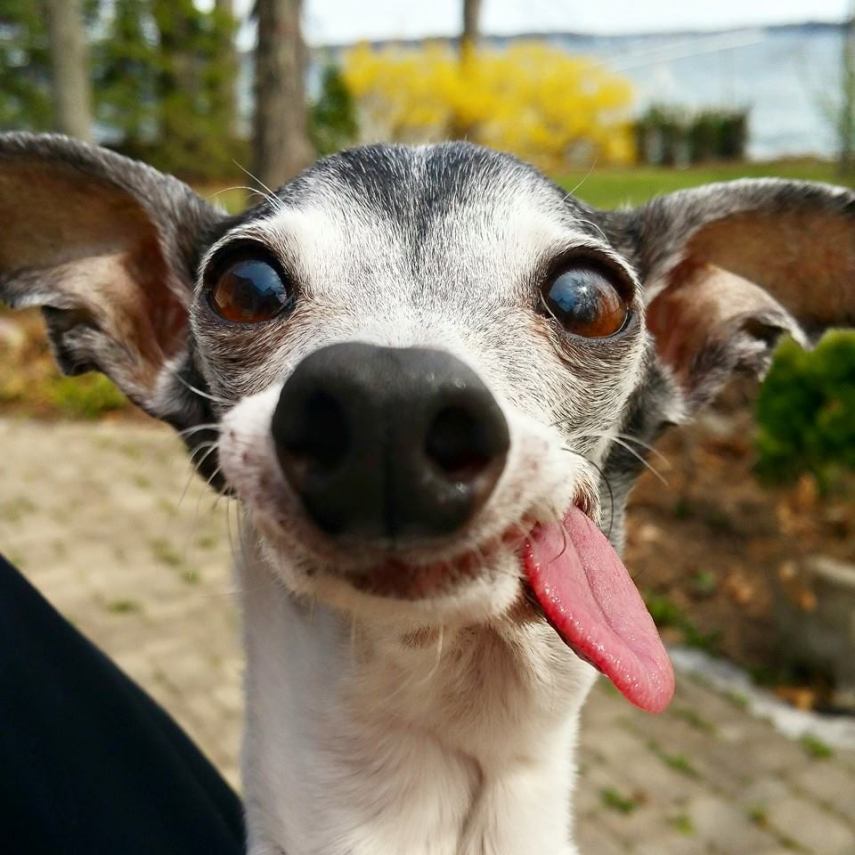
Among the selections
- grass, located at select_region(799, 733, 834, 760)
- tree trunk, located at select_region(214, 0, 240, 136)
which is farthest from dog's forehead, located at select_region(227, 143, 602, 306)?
tree trunk, located at select_region(214, 0, 240, 136)

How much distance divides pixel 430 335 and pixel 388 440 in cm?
30

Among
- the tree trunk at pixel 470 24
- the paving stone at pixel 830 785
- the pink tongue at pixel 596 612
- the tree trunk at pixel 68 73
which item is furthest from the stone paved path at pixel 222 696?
the tree trunk at pixel 470 24

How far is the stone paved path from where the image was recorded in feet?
14.6

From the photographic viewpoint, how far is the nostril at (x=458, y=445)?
1.29 meters

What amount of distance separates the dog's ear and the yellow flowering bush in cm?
1536

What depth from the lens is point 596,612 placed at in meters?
1.59

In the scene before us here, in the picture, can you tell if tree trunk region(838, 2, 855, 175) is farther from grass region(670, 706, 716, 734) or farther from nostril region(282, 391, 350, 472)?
nostril region(282, 391, 350, 472)

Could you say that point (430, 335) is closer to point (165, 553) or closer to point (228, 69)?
point (165, 553)

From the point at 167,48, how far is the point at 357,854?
2258cm

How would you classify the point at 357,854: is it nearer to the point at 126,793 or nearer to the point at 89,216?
the point at 126,793

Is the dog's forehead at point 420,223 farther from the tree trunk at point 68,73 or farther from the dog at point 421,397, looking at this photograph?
the tree trunk at point 68,73

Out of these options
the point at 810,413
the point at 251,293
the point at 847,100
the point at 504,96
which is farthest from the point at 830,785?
the point at 504,96

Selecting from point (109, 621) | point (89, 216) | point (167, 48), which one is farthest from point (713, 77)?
point (89, 216)

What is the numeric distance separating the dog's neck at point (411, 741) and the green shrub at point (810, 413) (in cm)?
430
